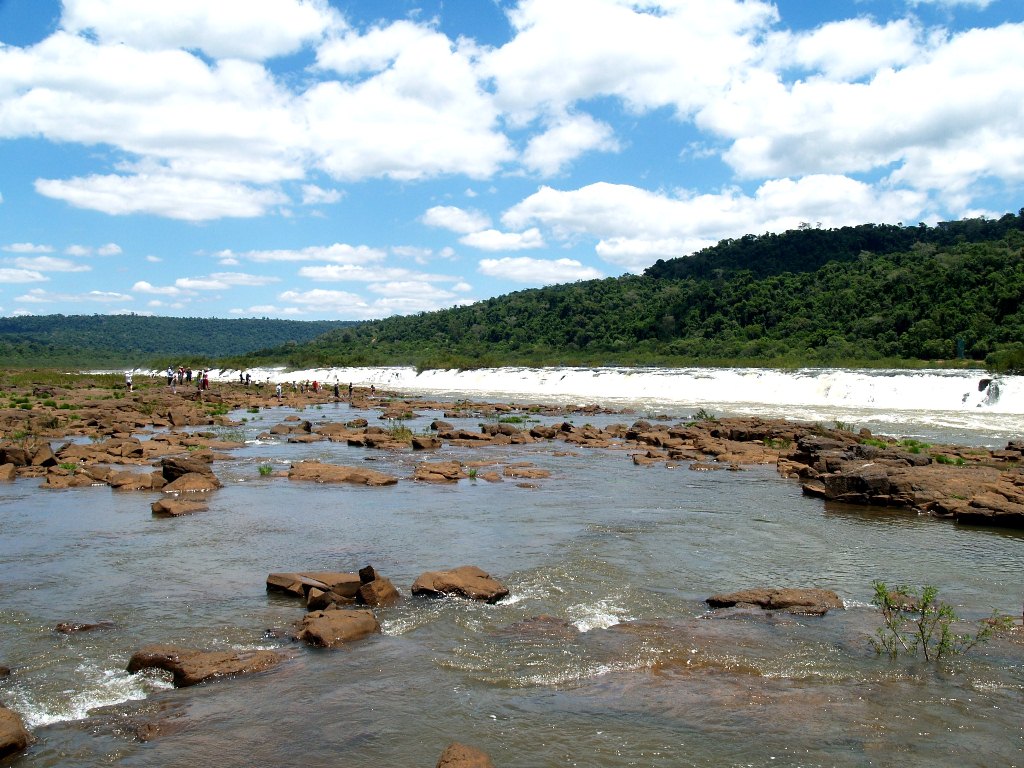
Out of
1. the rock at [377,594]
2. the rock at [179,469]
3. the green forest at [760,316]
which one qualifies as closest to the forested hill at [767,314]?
the green forest at [760,316]

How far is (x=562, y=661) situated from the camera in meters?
7.62

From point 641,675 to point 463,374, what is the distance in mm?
74903

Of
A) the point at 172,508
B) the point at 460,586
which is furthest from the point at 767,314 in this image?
the point at 460,586

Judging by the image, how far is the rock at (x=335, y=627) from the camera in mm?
7906

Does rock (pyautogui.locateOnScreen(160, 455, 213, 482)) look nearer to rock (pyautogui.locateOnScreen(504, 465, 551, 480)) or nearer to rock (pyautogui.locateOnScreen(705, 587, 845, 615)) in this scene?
rock (pyautogui.locateOnScreen(504, 465, 551, 480))

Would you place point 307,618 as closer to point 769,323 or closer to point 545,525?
point 545,525

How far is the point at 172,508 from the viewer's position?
46.1 ft

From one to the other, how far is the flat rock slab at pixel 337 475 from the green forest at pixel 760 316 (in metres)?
42.7

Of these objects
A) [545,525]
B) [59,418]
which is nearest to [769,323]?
[59,418]

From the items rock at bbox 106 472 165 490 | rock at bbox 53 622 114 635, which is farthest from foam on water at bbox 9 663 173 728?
rock at bbox 106 472 165 490

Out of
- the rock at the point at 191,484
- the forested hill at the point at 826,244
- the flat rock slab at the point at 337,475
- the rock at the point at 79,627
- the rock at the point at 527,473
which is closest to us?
the rock at the point at 79,627

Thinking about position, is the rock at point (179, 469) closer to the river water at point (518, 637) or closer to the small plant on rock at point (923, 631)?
the river water at point (518, 637)

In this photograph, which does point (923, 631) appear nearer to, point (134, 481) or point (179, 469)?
point (179, 469)

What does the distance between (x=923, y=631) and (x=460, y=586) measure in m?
5.08
